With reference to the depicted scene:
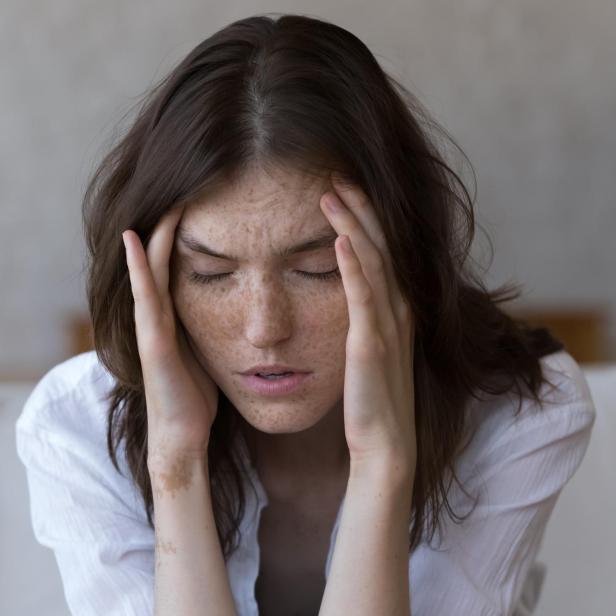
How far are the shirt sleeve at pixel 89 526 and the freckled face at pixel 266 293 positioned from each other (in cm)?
27

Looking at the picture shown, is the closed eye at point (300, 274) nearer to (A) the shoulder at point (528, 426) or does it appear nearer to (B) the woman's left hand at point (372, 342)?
(B) the woman's left hand at point (372, 342)

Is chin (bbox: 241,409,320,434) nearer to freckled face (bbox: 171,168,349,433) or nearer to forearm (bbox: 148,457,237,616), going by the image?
freckled face (bbox: 171,168,349,433)

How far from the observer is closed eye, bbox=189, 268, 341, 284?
120cm

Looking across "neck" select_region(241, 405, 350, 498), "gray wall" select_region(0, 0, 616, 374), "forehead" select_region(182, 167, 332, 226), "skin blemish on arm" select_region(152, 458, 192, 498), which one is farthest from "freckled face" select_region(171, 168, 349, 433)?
"gray wall" select_region(0, 0, 616, 374)

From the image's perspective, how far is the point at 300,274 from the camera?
3.91 ft

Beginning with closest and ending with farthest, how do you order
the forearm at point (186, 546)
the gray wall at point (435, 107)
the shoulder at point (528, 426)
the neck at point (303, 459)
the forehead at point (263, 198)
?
1. the forehead at point (263, 198)
2. the forearm at point (186, 546)
3. the shoulder at point (528, 426)
4. the neck at point (303, 459)
5. the gray wall at point (435, 107)

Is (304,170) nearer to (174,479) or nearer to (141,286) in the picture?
(141,286)

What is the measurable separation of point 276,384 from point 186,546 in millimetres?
236

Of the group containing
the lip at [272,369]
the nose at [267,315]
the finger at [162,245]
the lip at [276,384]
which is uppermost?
the finger at [162,245]

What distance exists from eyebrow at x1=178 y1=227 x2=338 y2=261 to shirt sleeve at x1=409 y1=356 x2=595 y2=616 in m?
0.40

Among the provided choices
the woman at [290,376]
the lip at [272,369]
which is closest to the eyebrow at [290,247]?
the woman at [290,376]

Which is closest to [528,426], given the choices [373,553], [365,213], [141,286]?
[373,553]

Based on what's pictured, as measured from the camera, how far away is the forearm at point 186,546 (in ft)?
4.14

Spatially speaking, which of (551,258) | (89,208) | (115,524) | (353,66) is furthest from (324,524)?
(551,258)
